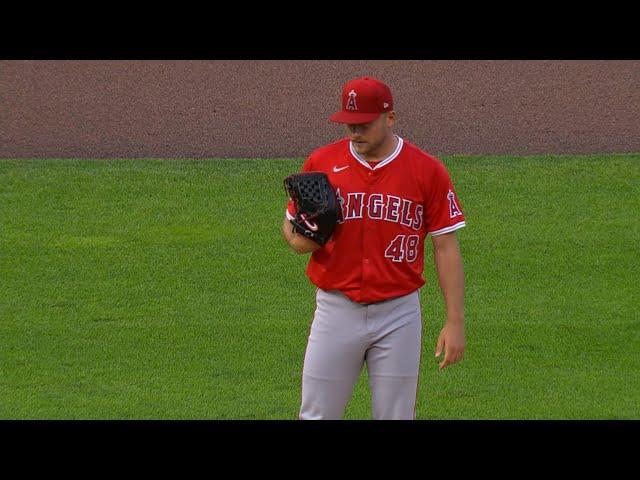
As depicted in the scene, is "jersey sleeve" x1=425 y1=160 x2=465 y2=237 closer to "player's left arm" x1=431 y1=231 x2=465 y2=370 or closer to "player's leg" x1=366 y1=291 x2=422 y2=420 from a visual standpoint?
"player's left arm" x1=431 y1=231 x2=465 y2=370

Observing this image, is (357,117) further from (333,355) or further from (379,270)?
(333,355)

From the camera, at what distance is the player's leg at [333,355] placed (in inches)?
196

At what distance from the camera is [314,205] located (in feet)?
16.0

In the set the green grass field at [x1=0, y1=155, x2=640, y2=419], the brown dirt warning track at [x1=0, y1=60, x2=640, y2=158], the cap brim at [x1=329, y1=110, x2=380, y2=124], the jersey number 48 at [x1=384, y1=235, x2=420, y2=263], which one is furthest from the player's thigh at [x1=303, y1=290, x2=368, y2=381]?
the brown dirt warning track at [x1=0, y1=60, x2=640, y2=158]

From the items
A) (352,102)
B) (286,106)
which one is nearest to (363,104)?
(352,102)

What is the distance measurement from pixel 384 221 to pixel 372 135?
34 centimetres

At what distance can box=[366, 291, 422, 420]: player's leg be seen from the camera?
16.3ft

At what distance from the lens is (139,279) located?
28.7 ft

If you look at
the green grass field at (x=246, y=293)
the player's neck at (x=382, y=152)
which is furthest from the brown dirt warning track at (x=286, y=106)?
the player's neck at (x=382, y=152)

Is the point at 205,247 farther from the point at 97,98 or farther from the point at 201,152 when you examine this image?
the point at 97,98

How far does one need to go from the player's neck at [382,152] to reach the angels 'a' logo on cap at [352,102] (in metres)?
0.19

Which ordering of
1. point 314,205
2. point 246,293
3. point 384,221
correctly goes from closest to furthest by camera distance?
point 314,205, point 384,221, point 246,293

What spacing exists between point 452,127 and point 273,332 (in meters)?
4.67

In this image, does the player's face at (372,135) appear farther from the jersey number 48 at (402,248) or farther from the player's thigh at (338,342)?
the player's thigh at (338,342)
